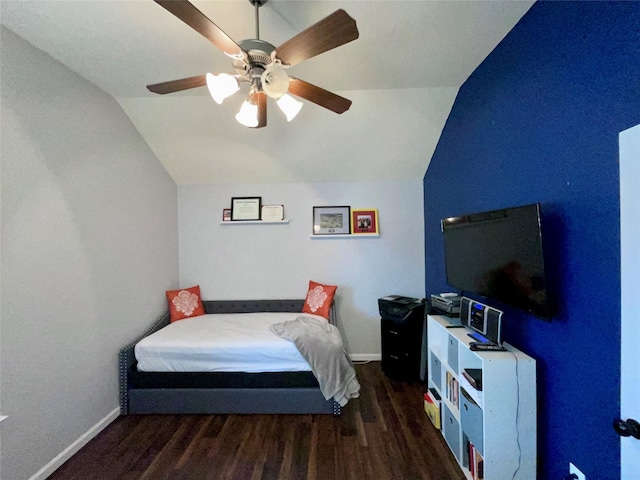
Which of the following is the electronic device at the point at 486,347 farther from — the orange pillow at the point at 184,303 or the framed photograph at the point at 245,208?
the orange pillow at the point at 184,303

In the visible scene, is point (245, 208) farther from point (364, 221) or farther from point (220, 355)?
point (220, 355)

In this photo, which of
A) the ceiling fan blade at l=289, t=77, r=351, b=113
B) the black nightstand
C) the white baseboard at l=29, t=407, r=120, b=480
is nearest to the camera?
the ceiling fan blade at l=289, t=77, r=351, b=113

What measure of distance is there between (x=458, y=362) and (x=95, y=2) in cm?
296

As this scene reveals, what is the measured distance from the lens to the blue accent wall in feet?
3.52

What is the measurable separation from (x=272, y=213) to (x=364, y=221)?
45.5 inches

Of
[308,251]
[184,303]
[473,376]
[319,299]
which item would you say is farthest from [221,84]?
[184,303]

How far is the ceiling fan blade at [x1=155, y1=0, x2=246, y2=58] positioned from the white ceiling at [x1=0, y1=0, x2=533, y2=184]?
421 mm

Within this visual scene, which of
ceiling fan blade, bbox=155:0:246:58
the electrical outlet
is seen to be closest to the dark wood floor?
the electrical outlet

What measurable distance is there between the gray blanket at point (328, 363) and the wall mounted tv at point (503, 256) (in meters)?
1.14

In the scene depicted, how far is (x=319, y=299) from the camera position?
3.15 meters

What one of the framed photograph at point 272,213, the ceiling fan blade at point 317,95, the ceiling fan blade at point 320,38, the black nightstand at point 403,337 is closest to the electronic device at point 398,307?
the black nightstand at point 403,337

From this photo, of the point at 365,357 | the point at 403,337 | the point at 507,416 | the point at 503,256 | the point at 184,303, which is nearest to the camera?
the point at 507,416

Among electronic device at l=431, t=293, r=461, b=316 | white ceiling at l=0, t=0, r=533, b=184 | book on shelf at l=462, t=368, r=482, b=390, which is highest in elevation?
white ceiling at l=0, t=0, r=533, b=184

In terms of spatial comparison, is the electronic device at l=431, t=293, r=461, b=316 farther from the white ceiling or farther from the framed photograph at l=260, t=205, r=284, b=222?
the framed photograph at l=260, t=205, r=284, b=222
